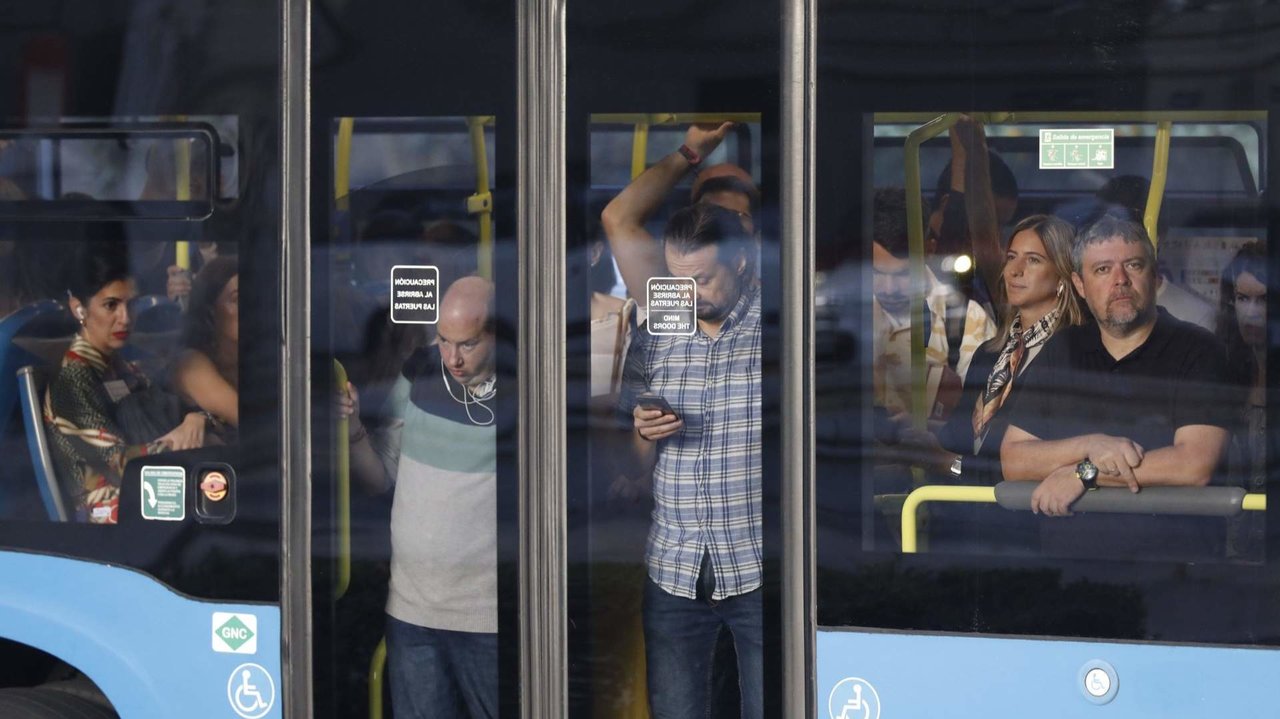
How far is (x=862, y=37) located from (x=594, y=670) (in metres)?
1.91

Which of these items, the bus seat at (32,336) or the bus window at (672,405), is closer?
the bus window at (672,405)

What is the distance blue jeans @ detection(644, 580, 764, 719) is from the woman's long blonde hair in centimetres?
109

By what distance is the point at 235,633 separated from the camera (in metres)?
3.84

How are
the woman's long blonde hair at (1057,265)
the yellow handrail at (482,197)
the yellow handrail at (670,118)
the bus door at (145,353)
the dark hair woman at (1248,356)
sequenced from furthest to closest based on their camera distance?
the bus door at (145,353) → the yellow handrail at (482,197) → the yellow handrail at (670,118) → the woman's long blonde hair at (1057,265) → the dark hair woman at (1248,356)

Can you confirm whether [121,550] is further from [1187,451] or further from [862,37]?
[1187,451]

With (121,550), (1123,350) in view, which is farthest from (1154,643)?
(121,550)

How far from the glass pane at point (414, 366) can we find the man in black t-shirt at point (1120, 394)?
4.78 feet

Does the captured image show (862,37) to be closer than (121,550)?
Yes

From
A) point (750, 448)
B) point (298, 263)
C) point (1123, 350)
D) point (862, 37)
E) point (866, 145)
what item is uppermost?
point (862, 37)

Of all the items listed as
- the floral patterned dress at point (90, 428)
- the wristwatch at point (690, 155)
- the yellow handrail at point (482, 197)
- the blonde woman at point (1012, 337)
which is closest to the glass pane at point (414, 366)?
the yellow handrail at point (482, 197)

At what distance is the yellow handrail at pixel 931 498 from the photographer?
3.49 m

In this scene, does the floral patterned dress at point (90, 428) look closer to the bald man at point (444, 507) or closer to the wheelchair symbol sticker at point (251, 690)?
the wheelchair symbol sticker at point (251, 690)

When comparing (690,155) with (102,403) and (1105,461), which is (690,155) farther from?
(102,403)

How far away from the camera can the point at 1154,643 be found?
3398mm
